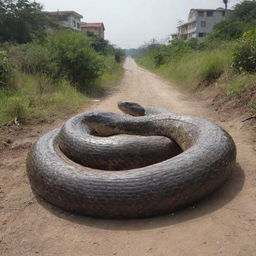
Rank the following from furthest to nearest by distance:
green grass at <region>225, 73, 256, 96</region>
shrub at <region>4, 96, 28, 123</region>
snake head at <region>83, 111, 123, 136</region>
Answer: green grass at <region>225, 73, 256, 96</region>, shrub at <region>4, 96, 28, 123</region>, snake head at <region>83, 111, 123, 136</region>

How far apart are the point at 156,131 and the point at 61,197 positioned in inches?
89.5

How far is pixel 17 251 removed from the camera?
3023 mm

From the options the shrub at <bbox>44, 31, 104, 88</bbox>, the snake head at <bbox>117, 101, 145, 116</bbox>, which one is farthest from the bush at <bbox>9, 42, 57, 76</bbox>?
the snake head at <bbox>117, 101, 145, 116</bbox>

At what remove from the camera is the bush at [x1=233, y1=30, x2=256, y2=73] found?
9945 mm

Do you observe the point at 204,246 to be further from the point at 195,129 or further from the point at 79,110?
the point at 79,110

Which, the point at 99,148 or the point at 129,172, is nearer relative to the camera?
the point at 129,172

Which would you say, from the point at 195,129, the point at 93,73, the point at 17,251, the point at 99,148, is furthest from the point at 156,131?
the point at 93,73

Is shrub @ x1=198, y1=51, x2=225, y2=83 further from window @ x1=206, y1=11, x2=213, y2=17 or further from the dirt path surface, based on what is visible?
window @ x1=206, y1=11, x2=213, y2=17

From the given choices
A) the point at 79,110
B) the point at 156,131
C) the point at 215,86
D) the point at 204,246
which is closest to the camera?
the point at 204,246

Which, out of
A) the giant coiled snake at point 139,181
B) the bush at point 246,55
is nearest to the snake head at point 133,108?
the giant coiled snake at point 139,181

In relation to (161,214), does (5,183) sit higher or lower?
lower

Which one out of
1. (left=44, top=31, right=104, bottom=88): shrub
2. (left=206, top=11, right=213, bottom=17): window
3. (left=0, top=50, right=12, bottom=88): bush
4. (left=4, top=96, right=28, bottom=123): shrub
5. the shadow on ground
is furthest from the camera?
(left=206, top=11, right=213, bottom=17): window

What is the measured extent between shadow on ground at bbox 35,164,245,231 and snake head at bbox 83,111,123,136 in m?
2.32

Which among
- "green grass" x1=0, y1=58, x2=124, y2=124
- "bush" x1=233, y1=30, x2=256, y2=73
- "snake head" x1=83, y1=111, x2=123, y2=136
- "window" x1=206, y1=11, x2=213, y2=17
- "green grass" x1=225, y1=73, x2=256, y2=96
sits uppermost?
"window" x1=206, y1=11, x2=213, y2=17
